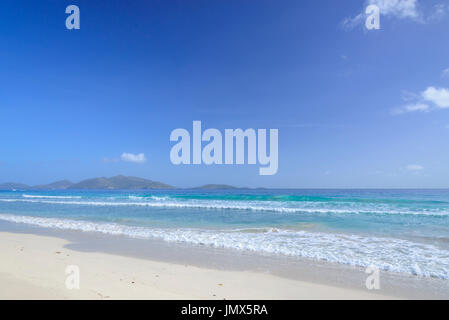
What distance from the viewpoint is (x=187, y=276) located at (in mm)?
Result: 5016

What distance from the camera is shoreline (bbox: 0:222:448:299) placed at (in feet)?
13.5

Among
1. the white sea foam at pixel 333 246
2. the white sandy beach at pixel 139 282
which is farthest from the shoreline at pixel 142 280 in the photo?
the white sea foam at pixel 333 246

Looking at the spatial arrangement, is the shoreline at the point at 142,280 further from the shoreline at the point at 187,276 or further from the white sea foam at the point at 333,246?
the white sea foam at the point at 333,246

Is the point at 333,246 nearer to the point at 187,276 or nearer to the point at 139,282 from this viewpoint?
the point at 187,276

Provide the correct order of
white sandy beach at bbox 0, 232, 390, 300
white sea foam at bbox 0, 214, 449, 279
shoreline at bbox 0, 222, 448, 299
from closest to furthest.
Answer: white sandy beach at bbox 0, 232, 390, 300, shoreline at bbox 0, 222, 448, 299, white sea foam at bbox 0, 214, 449, 279

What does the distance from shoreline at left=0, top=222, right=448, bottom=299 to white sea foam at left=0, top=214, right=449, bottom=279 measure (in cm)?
56

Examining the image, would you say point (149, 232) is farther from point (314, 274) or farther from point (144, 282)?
point (314, 274)

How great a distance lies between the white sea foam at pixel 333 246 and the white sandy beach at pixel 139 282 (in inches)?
85.0

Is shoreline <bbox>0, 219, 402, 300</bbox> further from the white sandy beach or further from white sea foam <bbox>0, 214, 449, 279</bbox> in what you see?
white sea foam <bbox>0, 214, 449, 279</bbox>

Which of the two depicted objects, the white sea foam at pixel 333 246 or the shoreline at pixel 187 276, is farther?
the white sea foam at pixel 333 246

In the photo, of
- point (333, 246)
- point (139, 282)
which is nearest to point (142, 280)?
point (139, 282)

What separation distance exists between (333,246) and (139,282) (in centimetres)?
603

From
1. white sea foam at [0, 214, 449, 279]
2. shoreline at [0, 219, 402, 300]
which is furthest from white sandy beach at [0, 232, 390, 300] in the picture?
white sea foam at [0, 214, 449, 279]

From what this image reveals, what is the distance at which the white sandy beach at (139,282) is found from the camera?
13.1ft
